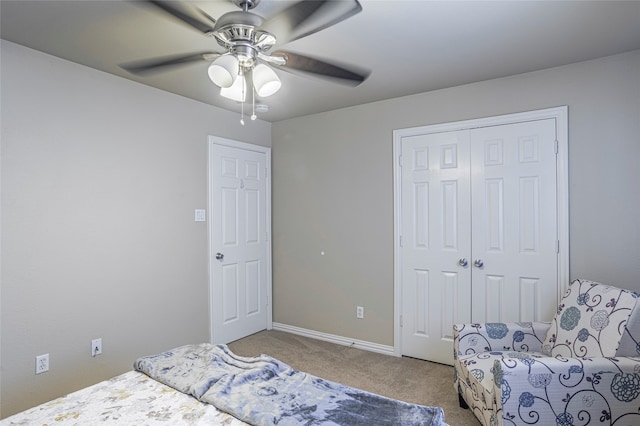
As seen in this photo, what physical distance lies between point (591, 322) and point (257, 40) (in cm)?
243

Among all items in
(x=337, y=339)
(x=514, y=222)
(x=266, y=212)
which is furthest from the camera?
(x=266, y=212)

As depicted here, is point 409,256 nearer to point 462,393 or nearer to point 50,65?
point 462,393

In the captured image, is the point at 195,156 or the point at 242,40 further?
the point at 195,156

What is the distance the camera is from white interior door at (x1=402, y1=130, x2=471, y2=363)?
320 centimetres

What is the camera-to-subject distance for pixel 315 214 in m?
4.06

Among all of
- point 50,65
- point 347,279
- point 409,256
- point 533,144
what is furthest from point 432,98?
point 50,65

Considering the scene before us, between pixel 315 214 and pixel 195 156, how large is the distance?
54.8 inches

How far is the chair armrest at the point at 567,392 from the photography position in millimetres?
1830

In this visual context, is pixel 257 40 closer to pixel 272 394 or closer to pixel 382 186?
pixel 272 394

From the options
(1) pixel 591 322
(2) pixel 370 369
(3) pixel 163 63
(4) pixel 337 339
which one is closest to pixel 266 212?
(4) pixel 337 339

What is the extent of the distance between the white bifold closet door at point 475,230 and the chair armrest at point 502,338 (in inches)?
18.0

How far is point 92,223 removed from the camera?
275 centimetres

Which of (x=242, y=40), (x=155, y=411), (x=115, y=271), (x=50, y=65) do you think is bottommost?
(x=155, y=411)

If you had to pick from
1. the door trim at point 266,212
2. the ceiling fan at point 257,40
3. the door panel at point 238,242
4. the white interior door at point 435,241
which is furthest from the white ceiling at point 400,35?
the door panel at point 238,242
